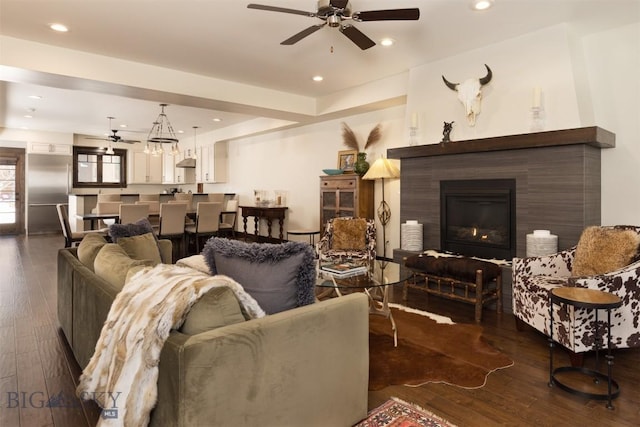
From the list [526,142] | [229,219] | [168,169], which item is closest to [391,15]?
[526,142]

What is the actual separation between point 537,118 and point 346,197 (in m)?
2.90

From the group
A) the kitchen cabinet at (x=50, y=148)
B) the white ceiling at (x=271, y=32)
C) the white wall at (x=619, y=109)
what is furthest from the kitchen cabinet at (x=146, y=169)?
the white wall at (x=619, y=109)

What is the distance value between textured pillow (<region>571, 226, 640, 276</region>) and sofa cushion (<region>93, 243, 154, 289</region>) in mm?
3162

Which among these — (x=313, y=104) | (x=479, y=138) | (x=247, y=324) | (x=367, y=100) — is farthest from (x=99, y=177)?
(x=247, y=324)

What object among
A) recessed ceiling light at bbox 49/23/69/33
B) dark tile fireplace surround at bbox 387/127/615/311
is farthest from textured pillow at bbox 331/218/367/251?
recessed ceiling light at bbox 49/23/69/33

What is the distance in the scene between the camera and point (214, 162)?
10.1 metres

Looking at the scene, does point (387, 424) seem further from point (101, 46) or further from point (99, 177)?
point (99, 177)

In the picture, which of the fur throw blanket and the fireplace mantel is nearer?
the fur throw blanket

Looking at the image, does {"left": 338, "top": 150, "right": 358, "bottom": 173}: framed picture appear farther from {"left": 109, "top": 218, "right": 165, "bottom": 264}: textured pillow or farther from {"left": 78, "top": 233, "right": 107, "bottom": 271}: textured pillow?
{"left": 78, "top": 233, "right": 107, "bottom": 271}: textured pillow

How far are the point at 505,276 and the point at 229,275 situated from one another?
9.93 ft

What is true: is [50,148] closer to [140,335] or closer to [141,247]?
[141,247]

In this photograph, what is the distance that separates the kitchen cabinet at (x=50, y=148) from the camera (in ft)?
31.7

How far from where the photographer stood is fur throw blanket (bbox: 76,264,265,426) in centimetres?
134

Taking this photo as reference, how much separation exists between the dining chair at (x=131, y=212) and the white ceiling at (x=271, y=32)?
1.68 metres
